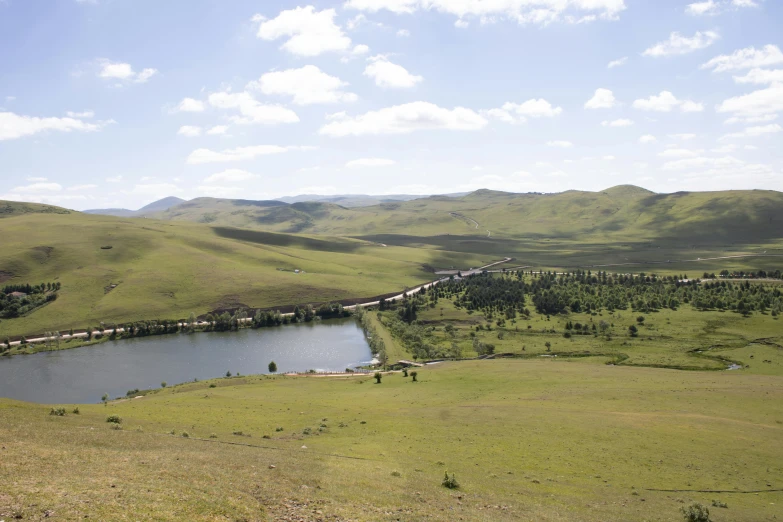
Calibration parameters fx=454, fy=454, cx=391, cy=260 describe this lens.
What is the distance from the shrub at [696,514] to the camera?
3003 centimetres

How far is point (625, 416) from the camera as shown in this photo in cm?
5469

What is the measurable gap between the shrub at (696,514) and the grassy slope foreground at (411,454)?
1.21 m

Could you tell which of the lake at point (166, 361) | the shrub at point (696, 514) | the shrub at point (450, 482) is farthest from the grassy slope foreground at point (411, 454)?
the lake at point (166, 361)

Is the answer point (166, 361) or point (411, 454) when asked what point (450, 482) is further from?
point (166, 361)

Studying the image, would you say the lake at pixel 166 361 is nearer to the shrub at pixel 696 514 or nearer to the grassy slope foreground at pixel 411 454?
the grassy slope foreground at pixel 411 454

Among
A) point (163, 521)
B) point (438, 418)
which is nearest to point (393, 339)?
point (438, 418)

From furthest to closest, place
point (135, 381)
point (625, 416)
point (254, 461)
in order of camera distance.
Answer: point (135, 381)
point (625, 416)
point (254, 461)

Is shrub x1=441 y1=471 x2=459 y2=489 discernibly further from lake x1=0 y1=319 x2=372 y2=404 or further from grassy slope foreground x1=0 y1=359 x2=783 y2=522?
lake x1=0 y1=319 x2=372 y2=404

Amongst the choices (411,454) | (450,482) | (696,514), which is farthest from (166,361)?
→ (696,514)

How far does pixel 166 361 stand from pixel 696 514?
120 meters

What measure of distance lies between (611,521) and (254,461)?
2428cm

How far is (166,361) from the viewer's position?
119 meters

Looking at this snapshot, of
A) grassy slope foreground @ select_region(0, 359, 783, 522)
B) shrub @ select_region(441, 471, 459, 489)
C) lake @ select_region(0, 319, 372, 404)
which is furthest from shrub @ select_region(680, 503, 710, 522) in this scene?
lake @ select_region(0, 319, 372, 404)

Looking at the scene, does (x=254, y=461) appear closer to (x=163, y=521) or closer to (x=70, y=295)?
(x=163, y=521)
